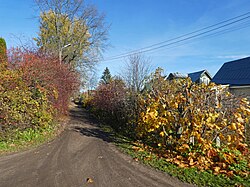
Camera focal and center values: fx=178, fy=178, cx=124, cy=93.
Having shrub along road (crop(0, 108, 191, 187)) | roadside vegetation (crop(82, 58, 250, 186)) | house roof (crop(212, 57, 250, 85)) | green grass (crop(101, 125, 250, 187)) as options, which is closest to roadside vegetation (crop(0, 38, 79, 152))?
shrub along road (crop(0, 108, 191, 187))

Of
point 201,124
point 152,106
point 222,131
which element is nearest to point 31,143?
point 152,106

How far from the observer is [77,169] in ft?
14.6

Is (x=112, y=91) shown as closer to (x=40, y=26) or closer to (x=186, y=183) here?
(x=186, y=183)

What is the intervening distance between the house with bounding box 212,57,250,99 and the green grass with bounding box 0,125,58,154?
612 inches

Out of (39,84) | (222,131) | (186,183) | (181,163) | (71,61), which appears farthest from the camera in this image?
(71,61)

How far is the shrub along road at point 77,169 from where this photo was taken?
3.77m

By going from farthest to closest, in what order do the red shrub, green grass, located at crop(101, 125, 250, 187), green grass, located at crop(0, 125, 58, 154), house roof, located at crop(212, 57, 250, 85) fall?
1. house roof, located at crop(212, 57, 250, 85)
2. the red shrub
3. green grass, located at crop(0, 125, 58, 154)
4. green grass, located at crop(101, 125, 250, 187)

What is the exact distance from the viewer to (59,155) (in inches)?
217

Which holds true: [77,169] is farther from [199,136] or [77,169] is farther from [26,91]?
[26,91]

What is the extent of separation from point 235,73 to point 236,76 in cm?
71

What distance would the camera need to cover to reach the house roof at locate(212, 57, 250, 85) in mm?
17895

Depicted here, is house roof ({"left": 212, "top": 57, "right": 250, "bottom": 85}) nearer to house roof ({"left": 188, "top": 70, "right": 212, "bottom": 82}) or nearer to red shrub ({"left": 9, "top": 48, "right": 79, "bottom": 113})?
house roof ({"left": 188, "top": 70, "right": 212, "bottom": 82})

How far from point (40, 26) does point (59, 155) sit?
18.2 meters

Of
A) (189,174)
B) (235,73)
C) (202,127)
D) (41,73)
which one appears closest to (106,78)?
(235,73)
